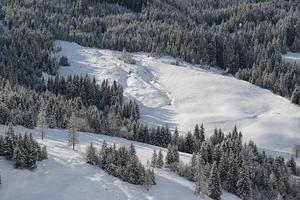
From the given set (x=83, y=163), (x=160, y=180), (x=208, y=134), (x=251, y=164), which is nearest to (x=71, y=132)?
(x=83, y=163)

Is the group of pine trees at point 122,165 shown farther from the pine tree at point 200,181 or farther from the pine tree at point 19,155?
the pine tree at point 19,155

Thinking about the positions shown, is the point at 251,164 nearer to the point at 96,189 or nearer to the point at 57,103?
the point at 96,189

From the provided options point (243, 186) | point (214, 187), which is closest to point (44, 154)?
point (214, 187)

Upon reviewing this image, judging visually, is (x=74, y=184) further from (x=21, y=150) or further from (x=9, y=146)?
(x=9, y=146)

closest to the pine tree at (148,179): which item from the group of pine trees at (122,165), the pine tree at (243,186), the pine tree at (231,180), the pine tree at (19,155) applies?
the group of pine trees at (122,165)

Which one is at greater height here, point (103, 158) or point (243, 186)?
point (103, 158)

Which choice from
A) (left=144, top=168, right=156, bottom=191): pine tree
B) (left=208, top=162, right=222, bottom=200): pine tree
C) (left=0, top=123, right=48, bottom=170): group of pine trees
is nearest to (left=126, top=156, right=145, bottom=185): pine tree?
(left=144, top=168, right=156, bottom=191): pine tree
